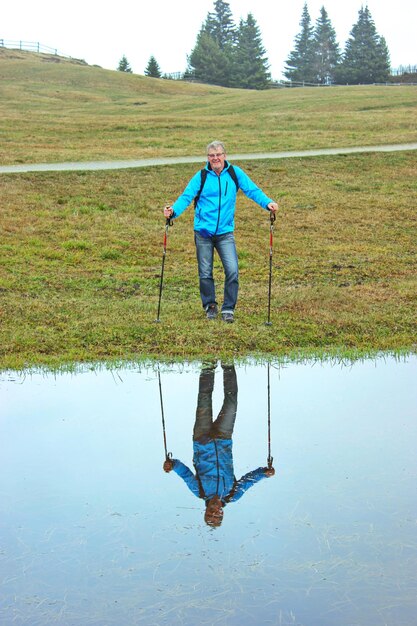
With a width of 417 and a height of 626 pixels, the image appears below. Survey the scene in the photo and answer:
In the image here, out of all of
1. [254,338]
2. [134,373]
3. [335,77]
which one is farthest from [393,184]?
[335,77]

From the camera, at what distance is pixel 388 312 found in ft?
38.2

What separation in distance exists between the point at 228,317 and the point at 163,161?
16.0m

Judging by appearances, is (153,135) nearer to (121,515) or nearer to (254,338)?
(254,338)

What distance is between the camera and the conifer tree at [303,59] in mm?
109000

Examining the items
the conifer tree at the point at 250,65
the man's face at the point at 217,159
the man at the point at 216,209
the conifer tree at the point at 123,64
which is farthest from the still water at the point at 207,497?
the conifer tree at the point at 123,64

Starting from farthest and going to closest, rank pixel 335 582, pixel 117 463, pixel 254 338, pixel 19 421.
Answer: pixel 254 338, pixel 19 421, pixel 117 463, pixel 335 582

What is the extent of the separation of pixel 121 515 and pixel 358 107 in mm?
46504

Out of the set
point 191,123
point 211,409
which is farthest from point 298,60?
point 211,409

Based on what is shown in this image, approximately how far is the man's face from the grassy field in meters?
1.70

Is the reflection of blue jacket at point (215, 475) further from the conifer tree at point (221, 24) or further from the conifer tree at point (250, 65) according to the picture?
the conifer tree at point (221, 24)

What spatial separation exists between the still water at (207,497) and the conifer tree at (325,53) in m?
104

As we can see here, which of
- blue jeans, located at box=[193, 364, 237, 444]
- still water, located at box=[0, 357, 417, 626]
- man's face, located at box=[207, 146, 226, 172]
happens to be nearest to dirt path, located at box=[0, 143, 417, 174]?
man's face, located at box=[207, 146, 226, 172]

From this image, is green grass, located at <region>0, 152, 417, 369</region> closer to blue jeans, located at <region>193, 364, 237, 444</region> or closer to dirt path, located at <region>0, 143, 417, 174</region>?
blue jeans, located at <region>193, 364, 237, 444</region>

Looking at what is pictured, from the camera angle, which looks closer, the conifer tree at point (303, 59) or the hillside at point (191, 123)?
the hillside at point (191, 123)
